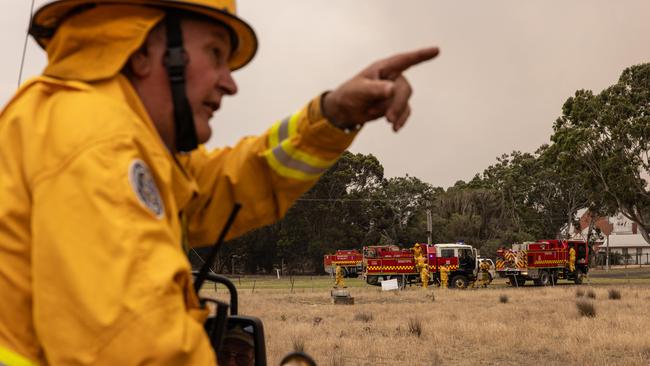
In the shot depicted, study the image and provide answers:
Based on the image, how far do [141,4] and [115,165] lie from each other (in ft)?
1.48

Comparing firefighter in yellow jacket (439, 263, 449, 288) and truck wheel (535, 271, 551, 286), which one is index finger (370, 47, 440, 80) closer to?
firefighter in yellow jacket (439, 263, 449, 288)

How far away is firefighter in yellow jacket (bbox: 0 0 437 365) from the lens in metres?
1.15

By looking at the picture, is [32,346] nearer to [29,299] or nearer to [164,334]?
[29,299]

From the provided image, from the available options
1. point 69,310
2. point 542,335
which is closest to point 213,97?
point 69,310

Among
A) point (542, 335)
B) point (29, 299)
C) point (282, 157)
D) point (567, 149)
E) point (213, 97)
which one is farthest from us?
point (567, 149)

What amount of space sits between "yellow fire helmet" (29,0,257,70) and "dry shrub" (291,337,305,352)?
350 inches

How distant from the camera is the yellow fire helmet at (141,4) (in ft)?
4.88

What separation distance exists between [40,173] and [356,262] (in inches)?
1751

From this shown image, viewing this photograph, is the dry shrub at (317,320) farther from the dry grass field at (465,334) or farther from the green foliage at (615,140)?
the green foliage at (615,140)

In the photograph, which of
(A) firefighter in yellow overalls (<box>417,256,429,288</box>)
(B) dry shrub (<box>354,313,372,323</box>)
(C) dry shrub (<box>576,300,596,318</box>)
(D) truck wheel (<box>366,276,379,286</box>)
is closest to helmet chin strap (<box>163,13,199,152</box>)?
(B) dry shrub (<box>354,313,372,323</box>)

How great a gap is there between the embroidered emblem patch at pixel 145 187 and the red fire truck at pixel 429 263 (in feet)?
105

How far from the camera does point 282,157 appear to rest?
2006mm

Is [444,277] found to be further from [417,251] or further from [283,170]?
[283,170]

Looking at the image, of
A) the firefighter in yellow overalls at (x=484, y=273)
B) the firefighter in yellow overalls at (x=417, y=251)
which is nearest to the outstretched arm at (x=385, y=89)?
the firefighter in yellow overalls at (x=417, y=251)
